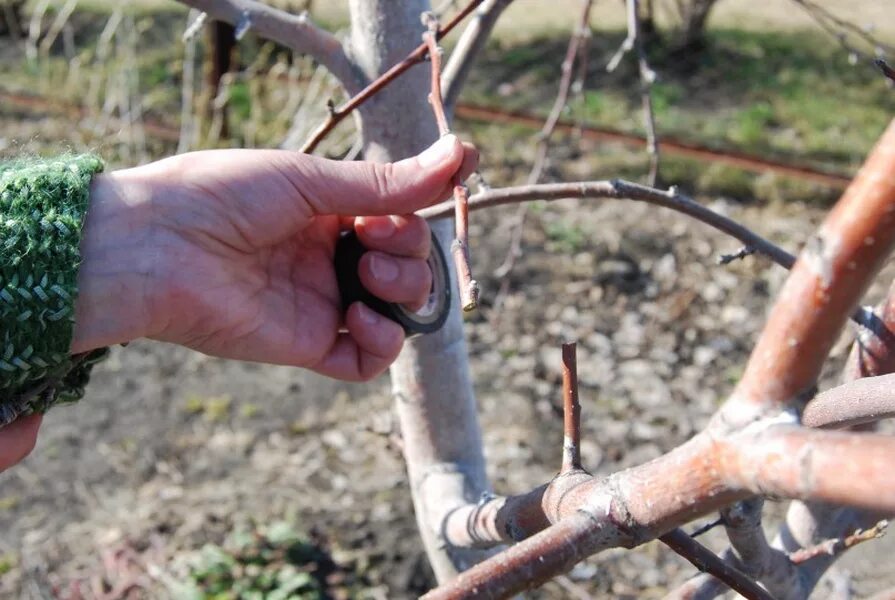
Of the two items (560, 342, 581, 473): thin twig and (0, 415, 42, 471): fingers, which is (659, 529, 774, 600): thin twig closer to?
(560, 342, 581, 473): thin twig

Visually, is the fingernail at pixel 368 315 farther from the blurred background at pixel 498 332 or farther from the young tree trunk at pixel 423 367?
the blurred background at pixel 498 332

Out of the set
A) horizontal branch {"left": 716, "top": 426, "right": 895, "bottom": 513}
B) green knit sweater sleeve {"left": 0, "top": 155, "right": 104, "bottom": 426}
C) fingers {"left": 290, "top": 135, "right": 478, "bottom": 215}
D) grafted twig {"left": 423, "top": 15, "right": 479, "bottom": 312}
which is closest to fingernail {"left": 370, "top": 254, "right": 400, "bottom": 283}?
fingers {"left": 290, "top": 135, "right": 478, "bottom": 215}

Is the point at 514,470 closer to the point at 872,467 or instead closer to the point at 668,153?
the point at 668,153

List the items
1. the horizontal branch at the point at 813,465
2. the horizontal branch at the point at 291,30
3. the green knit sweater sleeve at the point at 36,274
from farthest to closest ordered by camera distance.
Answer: the horizontal branch at the point at 291,30 → the green knit sweater sleeve at the point at 36,274 → the horizontal branch at the point at 813,465

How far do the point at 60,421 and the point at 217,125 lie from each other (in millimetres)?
1815

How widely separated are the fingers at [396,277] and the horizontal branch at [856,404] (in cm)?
66

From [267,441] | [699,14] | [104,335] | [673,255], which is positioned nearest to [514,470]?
[267,441]

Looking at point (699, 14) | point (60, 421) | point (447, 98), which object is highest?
point (699, 14)

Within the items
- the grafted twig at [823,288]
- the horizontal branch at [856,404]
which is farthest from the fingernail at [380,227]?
the grafted twig at [823,288]

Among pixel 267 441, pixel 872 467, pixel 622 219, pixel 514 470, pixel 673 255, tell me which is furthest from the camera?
pixel 622 219

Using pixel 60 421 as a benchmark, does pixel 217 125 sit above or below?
above

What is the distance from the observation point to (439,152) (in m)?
1.28

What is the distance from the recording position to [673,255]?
378 cm

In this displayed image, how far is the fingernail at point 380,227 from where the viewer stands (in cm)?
150
